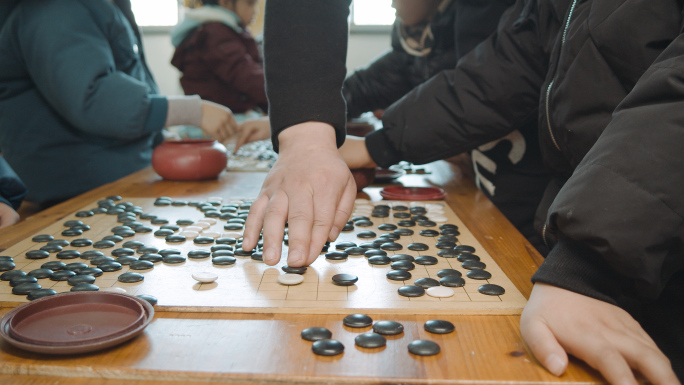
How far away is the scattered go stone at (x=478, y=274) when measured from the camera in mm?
737

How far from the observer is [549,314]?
550 mm

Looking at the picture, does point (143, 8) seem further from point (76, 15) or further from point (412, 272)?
point (412, 272)

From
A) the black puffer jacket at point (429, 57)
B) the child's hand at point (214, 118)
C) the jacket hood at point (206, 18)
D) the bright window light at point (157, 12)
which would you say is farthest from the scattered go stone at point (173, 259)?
the bright window light at point (157, 12)

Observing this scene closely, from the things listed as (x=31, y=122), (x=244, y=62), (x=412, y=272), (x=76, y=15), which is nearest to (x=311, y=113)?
(x=412, y=272)

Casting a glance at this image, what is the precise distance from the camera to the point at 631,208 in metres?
0.55

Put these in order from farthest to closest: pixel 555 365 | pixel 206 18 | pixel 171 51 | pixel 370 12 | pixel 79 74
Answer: pixel 171 51
pixel 370 12
pixel 206 18
pixel 79 74
pixel 555 365

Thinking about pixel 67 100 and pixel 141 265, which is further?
pixel 67 100

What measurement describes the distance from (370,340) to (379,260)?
26 centimetres

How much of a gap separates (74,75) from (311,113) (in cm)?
114

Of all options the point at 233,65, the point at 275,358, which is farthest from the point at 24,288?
the point at 233,65

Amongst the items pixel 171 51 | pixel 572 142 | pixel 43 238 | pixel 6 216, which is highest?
pixel 572 142

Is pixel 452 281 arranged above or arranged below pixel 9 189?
above

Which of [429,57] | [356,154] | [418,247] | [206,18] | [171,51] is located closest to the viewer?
[418,247]

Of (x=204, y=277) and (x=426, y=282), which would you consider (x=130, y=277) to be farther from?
(x=426, y=282)
